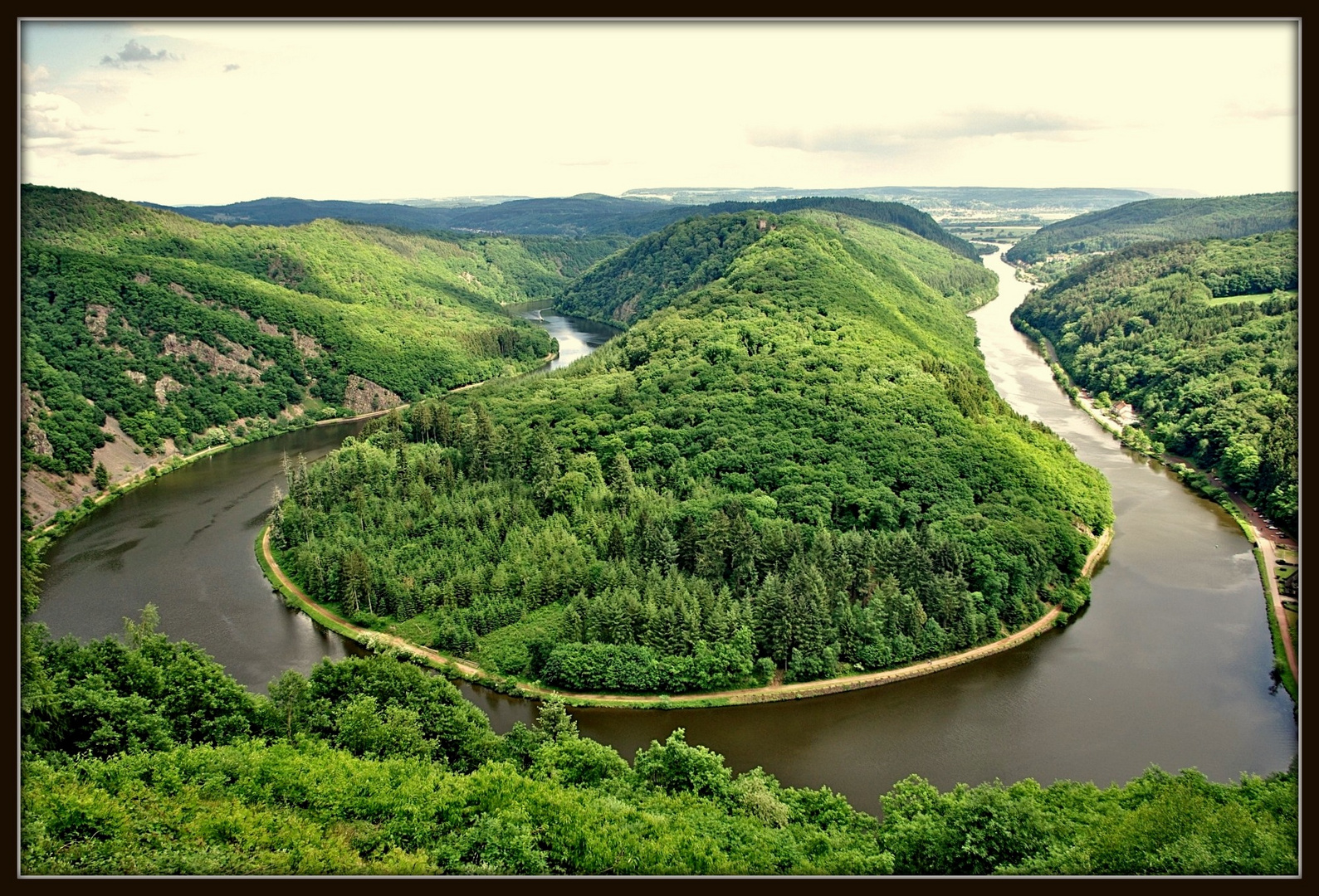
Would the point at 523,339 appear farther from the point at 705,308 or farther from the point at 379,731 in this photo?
the point at 379,731

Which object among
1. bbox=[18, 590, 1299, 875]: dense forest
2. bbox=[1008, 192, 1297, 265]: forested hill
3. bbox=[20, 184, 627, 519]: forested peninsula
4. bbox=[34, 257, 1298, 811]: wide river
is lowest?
bbox=[34, 257, 1298, 811]: wide river

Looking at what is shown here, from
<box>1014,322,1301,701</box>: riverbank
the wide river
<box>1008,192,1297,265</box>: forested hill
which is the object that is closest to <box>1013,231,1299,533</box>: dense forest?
<box>1014,322,1301,701</box>: riverbank

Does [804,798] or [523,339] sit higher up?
[523,339]

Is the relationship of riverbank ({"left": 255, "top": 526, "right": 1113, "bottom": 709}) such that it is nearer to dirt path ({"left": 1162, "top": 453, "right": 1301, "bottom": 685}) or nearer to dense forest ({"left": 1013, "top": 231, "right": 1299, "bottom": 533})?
dirt path ({"left": 1162, "top": 453, "right": 1301, "bottom": 685})

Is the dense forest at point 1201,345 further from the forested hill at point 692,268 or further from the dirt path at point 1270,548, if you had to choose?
the forested hill at point 692,268
